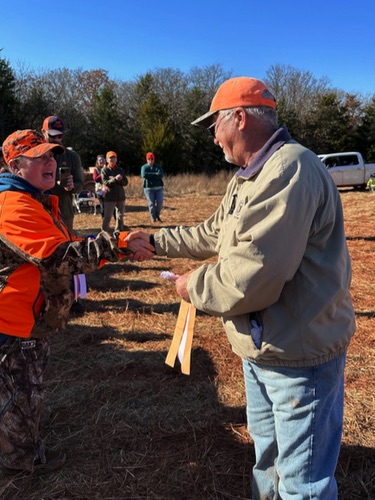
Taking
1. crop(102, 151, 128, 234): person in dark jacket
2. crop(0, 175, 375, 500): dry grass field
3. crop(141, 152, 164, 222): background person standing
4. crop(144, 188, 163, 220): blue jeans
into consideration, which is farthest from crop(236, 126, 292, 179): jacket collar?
crop(144, 188, 163, 220): blue jeans

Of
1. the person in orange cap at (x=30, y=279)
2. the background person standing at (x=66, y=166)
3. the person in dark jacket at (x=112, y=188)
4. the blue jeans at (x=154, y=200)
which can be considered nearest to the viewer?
the person in orange cap at (x=30, y=279)

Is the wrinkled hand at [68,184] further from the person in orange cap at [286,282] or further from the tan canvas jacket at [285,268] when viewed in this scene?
the tan canvas jacket at [285,268]

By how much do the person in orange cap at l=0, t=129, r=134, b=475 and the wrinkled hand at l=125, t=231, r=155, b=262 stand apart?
0.09 m

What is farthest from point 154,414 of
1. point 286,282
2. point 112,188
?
point 112,188

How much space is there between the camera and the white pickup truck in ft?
73.9

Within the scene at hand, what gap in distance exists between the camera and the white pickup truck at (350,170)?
2252 cm

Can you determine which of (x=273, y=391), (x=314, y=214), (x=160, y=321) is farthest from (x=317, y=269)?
(x=160, y=321)

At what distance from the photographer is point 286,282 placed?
173cm

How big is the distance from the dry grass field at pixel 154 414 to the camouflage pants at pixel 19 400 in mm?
195

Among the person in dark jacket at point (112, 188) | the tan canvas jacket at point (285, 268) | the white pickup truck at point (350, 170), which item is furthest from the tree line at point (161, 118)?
the tan canvas jacket at point (285, 268)

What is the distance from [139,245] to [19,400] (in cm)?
115

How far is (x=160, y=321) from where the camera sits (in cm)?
533

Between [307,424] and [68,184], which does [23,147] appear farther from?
[68,184]

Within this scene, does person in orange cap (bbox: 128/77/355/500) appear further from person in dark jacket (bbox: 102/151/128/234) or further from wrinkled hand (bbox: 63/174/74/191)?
person in dark jacket (bbox: 102/151/128/234)
